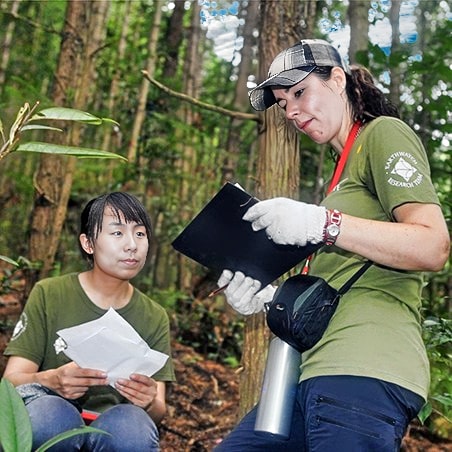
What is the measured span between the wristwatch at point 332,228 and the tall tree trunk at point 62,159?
11.4 feet

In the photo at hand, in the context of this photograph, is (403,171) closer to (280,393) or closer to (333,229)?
(333,229)

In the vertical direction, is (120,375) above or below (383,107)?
below

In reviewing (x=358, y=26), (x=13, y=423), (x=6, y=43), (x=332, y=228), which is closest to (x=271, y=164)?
(x=332, y=228)

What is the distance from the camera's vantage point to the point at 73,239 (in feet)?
22.7

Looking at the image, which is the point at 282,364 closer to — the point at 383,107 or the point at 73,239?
the point at 383,107

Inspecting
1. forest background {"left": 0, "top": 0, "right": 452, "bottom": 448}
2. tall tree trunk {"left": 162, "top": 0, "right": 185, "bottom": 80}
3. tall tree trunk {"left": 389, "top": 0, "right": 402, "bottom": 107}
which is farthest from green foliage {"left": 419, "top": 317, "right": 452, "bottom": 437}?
tall tree trunk {"left": 162, "top": 0, "right": 185, "bottom": 80}

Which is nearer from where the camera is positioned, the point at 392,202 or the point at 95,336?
the point at 392,202

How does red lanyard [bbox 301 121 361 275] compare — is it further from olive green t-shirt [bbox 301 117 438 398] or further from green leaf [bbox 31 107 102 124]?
green leaf [bbox 31 107 102 124]

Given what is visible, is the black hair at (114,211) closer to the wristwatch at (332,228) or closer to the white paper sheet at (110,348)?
the white paper sheet at (110,348)

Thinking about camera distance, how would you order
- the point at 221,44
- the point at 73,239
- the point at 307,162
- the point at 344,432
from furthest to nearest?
1. the point at 221,44
2. the point at 307,162
3. the point at 73,239
4. the point at 344,432

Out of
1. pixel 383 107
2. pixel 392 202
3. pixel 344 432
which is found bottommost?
pixel 344 432

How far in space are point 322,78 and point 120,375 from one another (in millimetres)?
1310

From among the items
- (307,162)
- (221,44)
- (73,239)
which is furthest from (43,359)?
(221,44)

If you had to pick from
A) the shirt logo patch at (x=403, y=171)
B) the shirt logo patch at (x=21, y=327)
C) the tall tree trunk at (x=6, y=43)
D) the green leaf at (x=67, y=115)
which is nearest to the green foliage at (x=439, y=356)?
the shirt logo patch at (x=403, y=171)
